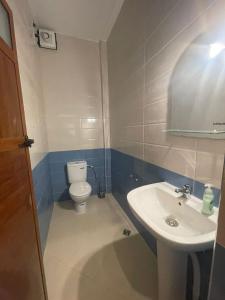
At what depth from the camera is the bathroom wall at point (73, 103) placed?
7.35ft

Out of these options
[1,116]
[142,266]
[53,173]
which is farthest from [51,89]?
[142,266]

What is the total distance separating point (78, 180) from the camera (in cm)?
241

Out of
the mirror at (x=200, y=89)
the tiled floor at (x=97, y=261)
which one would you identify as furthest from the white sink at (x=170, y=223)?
the mirror at (x=200, y=89)

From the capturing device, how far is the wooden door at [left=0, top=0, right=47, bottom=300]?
1.89ft

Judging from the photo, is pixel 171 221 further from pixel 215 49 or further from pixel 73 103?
pixel 73 103

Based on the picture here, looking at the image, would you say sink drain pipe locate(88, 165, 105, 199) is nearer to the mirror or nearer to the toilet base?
the toilet base

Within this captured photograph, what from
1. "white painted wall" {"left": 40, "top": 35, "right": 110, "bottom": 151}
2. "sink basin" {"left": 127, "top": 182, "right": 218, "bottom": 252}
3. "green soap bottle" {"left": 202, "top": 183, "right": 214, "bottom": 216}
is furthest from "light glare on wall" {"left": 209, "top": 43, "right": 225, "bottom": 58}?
"white painted wall" {"left": 40, "top": 35, "right": 110, "bottom": 151}

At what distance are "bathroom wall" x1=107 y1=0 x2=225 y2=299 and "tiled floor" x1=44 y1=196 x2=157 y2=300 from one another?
0.23m

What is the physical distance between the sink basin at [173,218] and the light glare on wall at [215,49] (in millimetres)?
815

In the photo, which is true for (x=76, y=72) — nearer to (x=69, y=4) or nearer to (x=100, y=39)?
(x=100, y=39)

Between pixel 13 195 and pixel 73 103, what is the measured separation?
6.56ft

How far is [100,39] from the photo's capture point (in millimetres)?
2314

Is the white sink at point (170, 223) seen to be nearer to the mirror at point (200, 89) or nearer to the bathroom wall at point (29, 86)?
the mirror at point (200, 89)

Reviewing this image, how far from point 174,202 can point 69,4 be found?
2.34 metres
